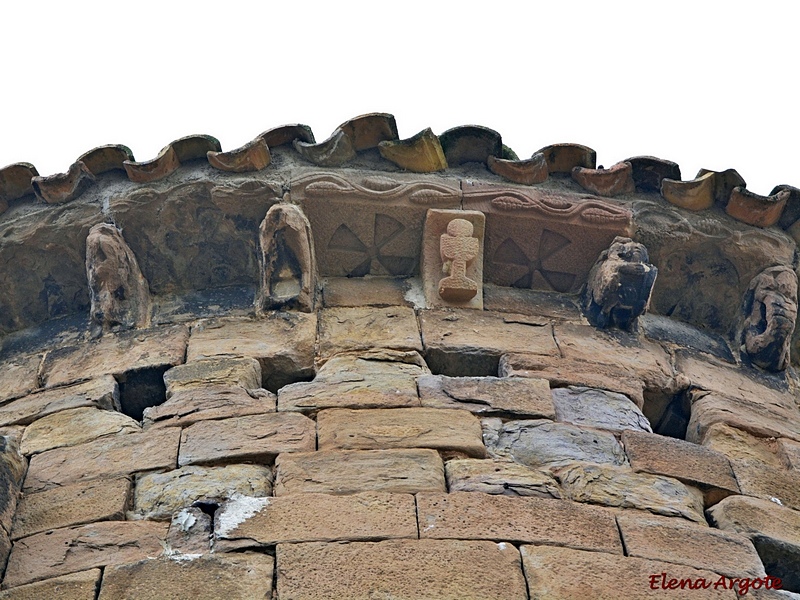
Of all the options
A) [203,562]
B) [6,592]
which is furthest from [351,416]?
[6,592]

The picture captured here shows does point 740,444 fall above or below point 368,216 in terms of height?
below

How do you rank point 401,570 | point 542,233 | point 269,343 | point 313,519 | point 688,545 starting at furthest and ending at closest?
point 542,233
point 269,343
point 688,545
point 313,519
point 401,570

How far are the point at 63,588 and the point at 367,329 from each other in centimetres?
207

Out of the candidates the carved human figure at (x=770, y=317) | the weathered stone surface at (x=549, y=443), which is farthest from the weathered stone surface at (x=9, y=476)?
the carved human figure at (x=770, y=317)

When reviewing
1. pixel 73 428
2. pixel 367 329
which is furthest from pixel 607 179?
pixel 73 428

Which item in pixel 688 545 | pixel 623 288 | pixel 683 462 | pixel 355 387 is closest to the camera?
pixel 688 545

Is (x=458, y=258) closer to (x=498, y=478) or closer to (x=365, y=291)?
(x=365, y=291)

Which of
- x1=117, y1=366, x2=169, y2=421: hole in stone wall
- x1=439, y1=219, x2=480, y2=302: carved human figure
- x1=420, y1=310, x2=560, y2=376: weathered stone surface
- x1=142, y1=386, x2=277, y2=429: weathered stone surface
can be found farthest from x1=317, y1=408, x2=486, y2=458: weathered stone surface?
x1=439, y1=219, x2=480, y2=302: carved human figure

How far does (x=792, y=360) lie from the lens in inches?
258

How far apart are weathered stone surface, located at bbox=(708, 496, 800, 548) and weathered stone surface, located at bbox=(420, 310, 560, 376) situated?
120 centimetres

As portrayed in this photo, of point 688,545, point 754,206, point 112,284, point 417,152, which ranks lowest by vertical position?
point 688,545

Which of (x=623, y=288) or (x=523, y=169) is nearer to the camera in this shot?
(x=623, y=288)

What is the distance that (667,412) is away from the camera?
545 centimetres

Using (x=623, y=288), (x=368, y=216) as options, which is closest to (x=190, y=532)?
(x=368, y=216)
